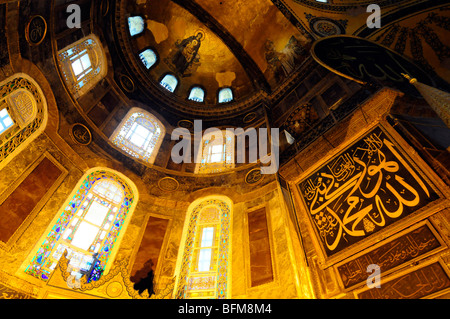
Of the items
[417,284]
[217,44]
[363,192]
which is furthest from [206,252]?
[217,44]

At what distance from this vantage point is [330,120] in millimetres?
5918

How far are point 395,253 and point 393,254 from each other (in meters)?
0.03

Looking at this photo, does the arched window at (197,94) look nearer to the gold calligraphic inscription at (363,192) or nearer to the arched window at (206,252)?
the arched window at (206,252)

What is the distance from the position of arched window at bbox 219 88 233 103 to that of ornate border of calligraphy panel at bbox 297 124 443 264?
270 inches

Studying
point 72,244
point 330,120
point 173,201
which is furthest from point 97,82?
point 330,120

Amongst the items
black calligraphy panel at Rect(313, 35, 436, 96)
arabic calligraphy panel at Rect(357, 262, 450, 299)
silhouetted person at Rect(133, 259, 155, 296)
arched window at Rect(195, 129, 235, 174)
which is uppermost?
arched window at Rect(195, 129, 235, 174)

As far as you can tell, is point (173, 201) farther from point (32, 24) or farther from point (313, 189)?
point (32, 24)

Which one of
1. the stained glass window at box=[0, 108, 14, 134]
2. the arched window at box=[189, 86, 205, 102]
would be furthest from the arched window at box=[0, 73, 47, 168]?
the arched window at box=[189, 86, 205, 102]

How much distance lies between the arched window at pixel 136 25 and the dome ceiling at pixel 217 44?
164 mm

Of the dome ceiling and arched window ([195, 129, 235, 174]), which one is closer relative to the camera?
arched window ([195, 129, 235, 174])

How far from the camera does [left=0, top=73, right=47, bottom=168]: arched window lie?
4695 millimetres

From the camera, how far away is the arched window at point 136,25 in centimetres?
970

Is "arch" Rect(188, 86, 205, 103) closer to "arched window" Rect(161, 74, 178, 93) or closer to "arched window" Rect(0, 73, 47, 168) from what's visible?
"arched window" Rect(161, 74, 178, 93)
